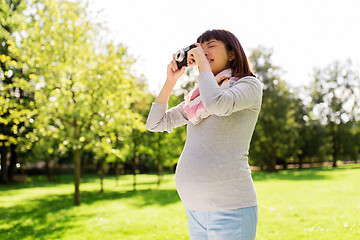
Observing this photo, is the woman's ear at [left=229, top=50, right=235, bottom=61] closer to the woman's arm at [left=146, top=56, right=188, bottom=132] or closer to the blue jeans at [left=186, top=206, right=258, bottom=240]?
the woman's arm at [left=146, top=56, right=188, bottom=132]

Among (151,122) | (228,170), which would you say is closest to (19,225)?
(151,122)

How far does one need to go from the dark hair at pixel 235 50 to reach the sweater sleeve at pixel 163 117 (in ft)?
1.97

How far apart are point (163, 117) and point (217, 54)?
25.6 inches

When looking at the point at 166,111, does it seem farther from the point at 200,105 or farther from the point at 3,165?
the point at 3,165

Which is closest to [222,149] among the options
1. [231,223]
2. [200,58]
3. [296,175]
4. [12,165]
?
[231,223]

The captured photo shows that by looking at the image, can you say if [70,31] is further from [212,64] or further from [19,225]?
[212,64]

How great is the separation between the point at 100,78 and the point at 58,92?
163 cm

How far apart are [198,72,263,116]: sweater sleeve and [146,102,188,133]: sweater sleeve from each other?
0.60 meters

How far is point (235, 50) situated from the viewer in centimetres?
195

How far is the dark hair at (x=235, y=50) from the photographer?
1938mm

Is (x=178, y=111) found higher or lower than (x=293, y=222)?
higher

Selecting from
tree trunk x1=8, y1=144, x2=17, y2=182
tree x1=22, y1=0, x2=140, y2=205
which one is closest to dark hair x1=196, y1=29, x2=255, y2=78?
tree x1=22, y1=0, x2=140, y2=205

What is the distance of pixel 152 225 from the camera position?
372 inches

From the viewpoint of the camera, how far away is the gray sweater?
5.77 ft
